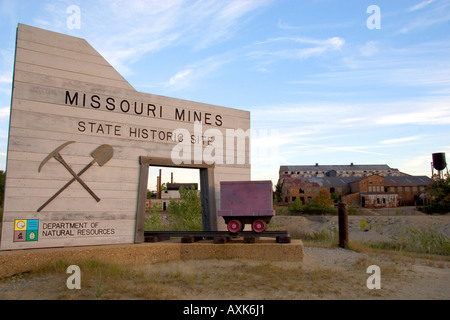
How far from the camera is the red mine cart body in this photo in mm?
9461

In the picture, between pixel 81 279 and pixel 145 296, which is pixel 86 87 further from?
pixel 145 296

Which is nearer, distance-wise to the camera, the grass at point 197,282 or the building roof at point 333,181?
the grass at point 197,282

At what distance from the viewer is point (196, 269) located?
812 cm

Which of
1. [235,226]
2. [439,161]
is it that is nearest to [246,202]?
[235,226]

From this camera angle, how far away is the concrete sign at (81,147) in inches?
328

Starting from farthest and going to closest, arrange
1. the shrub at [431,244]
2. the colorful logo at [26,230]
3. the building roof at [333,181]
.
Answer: the building roof at [333,181] → the shrub at [431,244] → the colorful logo at [26,230]

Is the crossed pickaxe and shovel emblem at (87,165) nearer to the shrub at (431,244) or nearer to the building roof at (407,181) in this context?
the shrub at (431,244)

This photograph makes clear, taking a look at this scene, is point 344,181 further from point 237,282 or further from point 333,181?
point 237,282

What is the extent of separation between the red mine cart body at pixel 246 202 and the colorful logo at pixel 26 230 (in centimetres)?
450

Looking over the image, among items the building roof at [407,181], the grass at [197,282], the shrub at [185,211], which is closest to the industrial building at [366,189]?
the building roof at [407,181]

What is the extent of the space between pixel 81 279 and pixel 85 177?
3095 mm

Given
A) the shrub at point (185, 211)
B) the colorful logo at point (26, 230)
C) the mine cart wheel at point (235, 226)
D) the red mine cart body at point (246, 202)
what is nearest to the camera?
the colorful logo at point (26, 230)

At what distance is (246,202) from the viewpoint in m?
9.55

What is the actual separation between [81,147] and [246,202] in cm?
448
